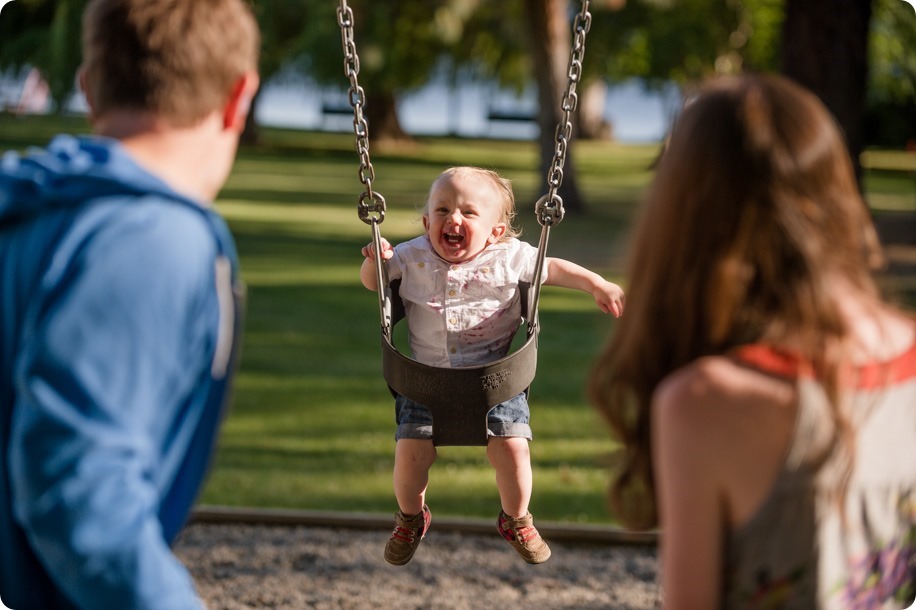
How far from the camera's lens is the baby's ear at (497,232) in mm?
3240

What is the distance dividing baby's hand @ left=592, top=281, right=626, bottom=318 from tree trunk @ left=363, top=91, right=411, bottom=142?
115 ft

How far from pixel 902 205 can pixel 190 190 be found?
23321 millimetres

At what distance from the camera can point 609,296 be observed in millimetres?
3148

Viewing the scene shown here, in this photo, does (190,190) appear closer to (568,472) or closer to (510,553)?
(510,553)

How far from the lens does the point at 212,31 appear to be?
6.38 ft

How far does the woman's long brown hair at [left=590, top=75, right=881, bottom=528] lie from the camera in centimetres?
184

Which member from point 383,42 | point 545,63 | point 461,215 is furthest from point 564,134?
point 383,42

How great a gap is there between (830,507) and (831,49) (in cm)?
968

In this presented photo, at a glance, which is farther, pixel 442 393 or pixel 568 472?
pixel 568 472

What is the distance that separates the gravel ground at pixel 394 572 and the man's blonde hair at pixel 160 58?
3602mm

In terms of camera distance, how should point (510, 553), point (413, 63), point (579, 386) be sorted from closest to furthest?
point (510, 553)
point (579, 386)
point (413, 63)

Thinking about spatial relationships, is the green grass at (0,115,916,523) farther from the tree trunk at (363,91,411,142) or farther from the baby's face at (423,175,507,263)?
the tree trunk at (363,91,411,142)

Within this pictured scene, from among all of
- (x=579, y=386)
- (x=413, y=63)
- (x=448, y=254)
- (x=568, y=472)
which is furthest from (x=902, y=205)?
(x=448, y=254)

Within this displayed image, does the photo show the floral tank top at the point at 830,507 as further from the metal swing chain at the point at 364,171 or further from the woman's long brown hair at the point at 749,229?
the metal swing chain at the point at 364,171
